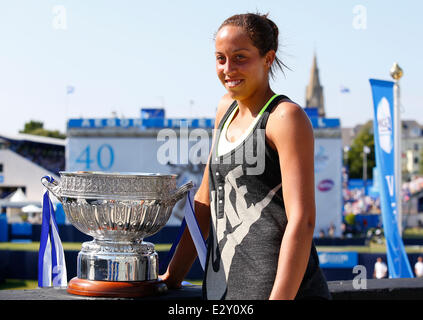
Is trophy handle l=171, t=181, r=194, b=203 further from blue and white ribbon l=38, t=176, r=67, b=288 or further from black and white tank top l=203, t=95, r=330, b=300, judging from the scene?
blue and white ribbon l=38, t=176, r=67, b=288

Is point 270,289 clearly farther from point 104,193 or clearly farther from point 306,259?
point 104,193

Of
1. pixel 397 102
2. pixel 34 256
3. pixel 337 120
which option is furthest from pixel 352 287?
pixel 337 120

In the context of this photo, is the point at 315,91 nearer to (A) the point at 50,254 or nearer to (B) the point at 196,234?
(A) the point at 50,254

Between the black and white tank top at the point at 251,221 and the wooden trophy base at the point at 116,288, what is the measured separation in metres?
0.33

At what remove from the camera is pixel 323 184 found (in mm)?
24562

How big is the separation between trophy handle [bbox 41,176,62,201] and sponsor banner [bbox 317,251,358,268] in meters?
12.7

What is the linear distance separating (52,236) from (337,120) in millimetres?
22502

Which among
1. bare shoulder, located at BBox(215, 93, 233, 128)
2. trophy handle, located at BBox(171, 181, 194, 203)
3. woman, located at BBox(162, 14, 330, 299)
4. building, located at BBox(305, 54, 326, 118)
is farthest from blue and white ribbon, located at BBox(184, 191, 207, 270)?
building, located at BBox(305, 54, 326, 118)

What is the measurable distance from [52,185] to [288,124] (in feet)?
2.80

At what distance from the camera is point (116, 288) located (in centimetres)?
195

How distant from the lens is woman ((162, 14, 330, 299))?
1.55 meters

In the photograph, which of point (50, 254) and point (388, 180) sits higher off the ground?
point (388, 180)

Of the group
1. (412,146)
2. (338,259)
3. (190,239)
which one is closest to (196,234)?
(190,239)

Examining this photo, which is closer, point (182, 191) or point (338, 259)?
point (182, 191)
